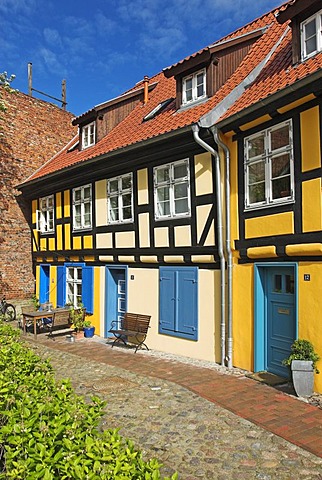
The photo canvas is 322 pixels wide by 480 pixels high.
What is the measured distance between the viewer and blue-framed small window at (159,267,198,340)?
9277 millimetres

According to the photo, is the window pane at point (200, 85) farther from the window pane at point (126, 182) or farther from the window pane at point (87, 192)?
the window pane at point (87, 192)

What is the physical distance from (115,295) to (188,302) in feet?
11.9

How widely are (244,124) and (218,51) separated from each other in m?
3.00

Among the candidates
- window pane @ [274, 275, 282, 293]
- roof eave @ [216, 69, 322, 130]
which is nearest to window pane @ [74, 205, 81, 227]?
roof eave @ [216, 69, 322, 130]

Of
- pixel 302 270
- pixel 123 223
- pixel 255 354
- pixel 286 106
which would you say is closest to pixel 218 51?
pixel 286 106

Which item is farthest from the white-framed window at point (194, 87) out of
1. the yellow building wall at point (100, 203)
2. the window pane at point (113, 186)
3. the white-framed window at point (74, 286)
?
the white-framed window at point (74, 286)

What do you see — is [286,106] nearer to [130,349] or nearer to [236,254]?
[236,254]

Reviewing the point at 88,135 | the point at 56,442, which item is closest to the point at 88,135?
the point at 88,135

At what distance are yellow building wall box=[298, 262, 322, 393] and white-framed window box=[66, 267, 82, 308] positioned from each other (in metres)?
8.60

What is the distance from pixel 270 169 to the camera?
296 inches

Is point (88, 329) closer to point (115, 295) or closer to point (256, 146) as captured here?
point (115, 295)

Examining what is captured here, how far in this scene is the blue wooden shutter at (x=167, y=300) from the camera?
32.2ft

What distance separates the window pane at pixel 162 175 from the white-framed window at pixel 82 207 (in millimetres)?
3479

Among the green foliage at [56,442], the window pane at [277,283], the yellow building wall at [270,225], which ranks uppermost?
the yellow building wall at [270,225]
